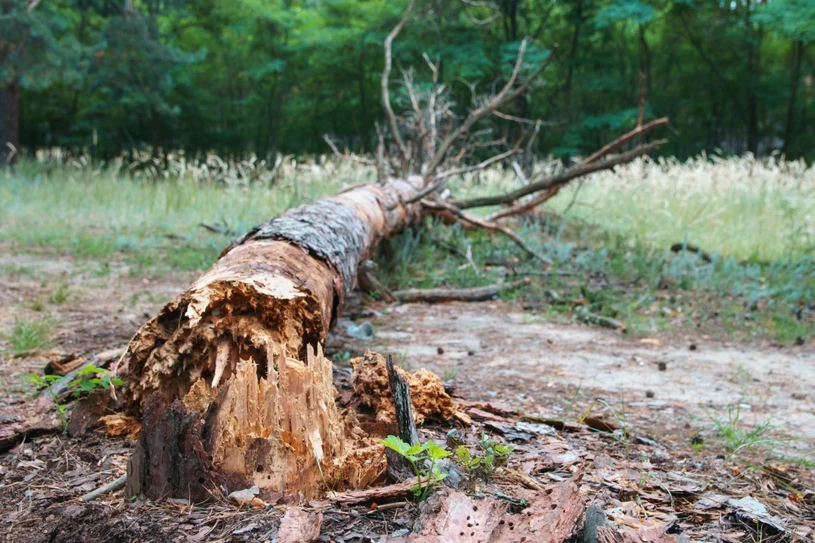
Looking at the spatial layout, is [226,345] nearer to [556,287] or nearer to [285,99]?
[556,287]

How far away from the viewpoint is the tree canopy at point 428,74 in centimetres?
2264

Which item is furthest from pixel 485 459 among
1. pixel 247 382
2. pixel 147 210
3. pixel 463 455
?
pixel 147 210

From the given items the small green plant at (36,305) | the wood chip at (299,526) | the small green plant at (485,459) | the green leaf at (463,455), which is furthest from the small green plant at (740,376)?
the small green plant at (36,305)

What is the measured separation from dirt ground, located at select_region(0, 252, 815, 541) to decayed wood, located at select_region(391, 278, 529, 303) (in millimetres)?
101

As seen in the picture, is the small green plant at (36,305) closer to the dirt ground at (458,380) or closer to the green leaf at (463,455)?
the dirt ground at (458,380)

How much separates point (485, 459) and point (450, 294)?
383 cm

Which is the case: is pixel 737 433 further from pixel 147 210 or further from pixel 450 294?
pixel 147 210

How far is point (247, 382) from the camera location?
1953 mm

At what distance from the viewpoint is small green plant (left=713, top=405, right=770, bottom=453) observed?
2756 mm

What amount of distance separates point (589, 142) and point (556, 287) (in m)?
19.9

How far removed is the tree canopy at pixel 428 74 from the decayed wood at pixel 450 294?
578 inches

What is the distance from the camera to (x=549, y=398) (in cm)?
331

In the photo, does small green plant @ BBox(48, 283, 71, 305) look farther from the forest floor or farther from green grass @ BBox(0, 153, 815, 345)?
green grass @ BBox(0, 153, 815, 345)

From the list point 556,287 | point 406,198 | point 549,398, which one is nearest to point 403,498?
point 549,398
